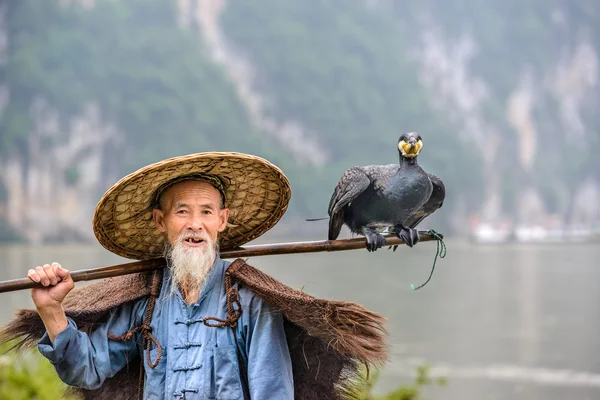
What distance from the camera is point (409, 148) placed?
6.99 feet

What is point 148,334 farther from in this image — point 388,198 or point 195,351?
point 388,198

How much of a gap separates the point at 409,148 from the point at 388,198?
6.2 inches

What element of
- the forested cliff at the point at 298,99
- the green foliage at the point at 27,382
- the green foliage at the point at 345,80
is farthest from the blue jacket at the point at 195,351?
the green foliage at the point at 345,80

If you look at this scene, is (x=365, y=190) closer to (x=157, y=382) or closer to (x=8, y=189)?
(x=157, y=382)

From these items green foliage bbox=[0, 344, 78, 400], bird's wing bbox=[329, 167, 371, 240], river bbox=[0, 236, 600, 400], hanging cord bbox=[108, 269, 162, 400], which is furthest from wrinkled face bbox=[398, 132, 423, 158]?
green foliage bbox=[0, 344, 78, 400]

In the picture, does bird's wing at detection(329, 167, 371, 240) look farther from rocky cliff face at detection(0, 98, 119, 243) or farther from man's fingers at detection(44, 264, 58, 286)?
rocky cliff face at detection(0, 98, 119, 243)

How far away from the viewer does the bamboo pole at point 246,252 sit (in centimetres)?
199

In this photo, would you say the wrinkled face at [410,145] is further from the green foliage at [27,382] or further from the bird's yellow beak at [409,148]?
the green foliage at [27,382]

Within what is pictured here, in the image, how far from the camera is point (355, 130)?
1855 inches

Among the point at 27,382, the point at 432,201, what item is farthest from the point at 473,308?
the point at 432,201

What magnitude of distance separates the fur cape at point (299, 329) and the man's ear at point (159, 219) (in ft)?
0.46

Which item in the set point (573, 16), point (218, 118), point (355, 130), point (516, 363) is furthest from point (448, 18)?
point (516, 363)

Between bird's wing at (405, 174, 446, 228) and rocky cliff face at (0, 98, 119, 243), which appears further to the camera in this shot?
rocky cliff face at (0, 98, 119, 243)

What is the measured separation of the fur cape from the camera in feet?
6.33
